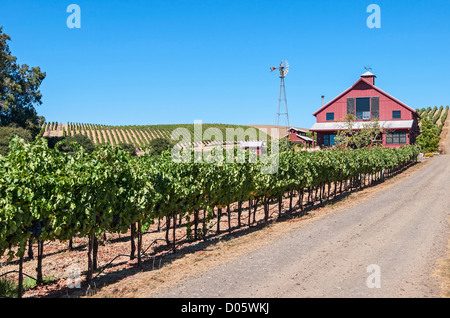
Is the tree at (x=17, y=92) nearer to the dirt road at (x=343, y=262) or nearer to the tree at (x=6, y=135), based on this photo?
the tree at (x=6, y=135)

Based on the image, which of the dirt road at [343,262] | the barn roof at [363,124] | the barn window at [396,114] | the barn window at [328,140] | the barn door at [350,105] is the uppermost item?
the barn door at [350,105]

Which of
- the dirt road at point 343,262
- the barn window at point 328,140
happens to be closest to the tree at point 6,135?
the dirt road at point 343,262

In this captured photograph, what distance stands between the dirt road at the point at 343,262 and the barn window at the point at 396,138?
40780 mm

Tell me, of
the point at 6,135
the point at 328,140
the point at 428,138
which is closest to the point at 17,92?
the point at 6,135

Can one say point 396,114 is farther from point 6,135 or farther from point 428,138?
point 6,135

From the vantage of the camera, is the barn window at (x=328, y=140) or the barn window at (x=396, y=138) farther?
the barn window at (x=328, y=140)

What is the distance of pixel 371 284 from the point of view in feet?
33.8

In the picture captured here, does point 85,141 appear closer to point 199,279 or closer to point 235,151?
point 235,151

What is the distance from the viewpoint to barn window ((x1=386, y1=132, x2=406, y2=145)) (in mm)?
59688

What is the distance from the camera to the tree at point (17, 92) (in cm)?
5300

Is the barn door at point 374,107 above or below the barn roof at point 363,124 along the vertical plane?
above

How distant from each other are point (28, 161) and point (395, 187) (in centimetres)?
Result: 3048

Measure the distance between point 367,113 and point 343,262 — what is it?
177 feet

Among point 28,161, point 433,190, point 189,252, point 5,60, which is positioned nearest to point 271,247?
point 189,252
